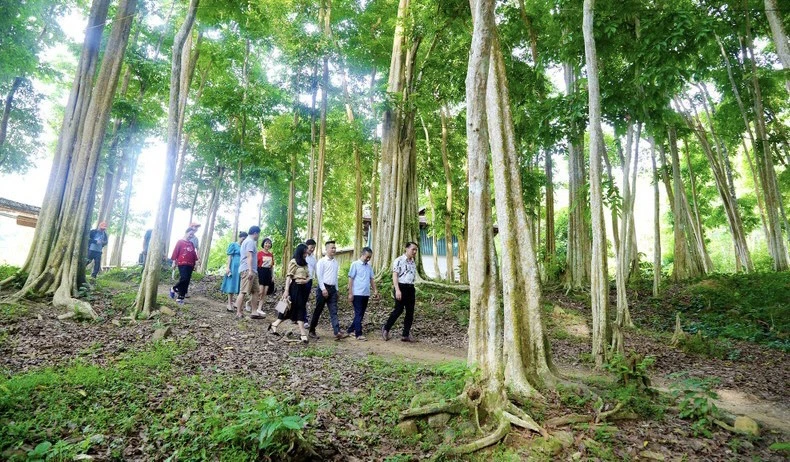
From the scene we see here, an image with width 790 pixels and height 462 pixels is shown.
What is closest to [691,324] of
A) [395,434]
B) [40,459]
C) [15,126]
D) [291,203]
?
[395,434]

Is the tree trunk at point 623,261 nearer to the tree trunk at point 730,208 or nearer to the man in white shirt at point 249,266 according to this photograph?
the man in white shirt at point 249,266

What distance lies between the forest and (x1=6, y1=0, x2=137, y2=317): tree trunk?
43 mm

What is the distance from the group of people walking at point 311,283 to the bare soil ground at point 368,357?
342mm

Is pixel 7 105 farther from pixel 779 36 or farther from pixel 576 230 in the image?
pixel 779 36

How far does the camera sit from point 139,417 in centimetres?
379

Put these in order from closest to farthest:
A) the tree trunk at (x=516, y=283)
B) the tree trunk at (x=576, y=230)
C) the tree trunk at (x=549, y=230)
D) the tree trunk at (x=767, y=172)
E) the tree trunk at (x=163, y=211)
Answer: the tree trunk at (x=516, y=283) → the tree trunk at (x=163, y=211) → the tree trunk at (x=576, y=230) → the tree trunk at (x=767, y=172) → the tree trunk at (x=549, y=230)

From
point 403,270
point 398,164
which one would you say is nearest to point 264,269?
point 403,270

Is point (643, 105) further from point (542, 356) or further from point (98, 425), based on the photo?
point (98, 425)

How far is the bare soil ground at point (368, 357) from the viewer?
3828mm

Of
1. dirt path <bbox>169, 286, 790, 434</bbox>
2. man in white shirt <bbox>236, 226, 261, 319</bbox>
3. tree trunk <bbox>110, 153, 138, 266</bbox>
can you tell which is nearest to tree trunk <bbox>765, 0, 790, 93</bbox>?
dirt path <bbox>169, 286, 790, 434</bbox>

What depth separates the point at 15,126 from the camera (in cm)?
1781

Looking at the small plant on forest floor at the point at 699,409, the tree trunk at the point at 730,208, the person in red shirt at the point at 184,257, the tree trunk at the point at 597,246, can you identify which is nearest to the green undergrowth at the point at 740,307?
the tree trunk at the point at 730,208

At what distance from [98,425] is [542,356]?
4.18 metres

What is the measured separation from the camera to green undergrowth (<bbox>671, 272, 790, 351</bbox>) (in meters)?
Answer: 9.21
